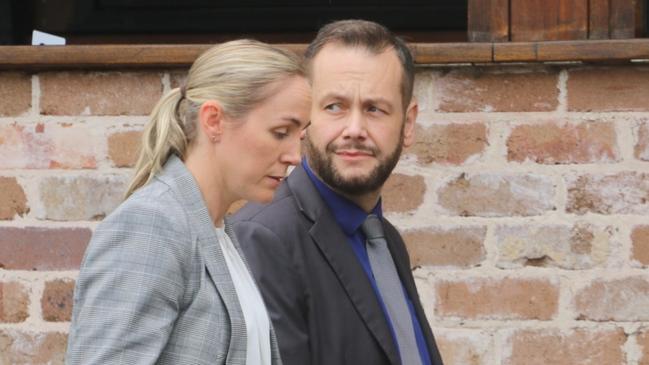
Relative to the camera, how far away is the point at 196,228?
224 cm

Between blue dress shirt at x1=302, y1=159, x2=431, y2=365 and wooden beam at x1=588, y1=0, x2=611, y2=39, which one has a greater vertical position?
wooden beam at x1=588, y1=0, x2=611, y2=39

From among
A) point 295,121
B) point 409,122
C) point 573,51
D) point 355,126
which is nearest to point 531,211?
point 573,51

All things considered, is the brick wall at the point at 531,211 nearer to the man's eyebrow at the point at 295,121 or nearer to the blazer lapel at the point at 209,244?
the man's eyebrow at the point at 295,121

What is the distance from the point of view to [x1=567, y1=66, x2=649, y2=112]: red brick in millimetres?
3992

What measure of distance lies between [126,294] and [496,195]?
2.11 meters

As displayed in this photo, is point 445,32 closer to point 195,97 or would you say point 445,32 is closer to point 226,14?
point 226,14

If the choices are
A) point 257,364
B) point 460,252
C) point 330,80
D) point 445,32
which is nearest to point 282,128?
point 257,364

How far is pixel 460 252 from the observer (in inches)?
159

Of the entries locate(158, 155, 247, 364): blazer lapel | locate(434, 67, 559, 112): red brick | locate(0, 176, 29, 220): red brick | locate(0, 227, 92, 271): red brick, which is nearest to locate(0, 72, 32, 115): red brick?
locate(0, 176, 29, 220): red brick

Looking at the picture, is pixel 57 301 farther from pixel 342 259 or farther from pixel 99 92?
pixel 342 259

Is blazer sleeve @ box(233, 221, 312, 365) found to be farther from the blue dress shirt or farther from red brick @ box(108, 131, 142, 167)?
red brick @ box(108, 131, 142, 167)

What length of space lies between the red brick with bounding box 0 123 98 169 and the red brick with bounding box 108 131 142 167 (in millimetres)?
50

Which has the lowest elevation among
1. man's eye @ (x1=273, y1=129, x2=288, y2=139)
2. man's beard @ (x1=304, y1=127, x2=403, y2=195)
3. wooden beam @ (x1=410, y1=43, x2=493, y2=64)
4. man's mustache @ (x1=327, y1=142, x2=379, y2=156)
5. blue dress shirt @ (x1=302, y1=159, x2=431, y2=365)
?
blue dress shirt @ (x1=302, y1=159, x2=431, y2=365)

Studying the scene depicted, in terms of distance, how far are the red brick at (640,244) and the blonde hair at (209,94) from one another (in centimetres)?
184
